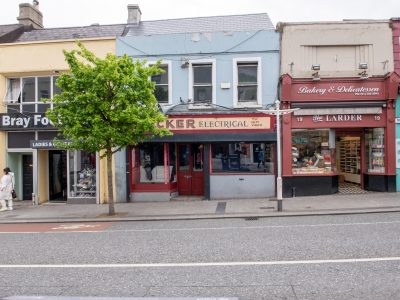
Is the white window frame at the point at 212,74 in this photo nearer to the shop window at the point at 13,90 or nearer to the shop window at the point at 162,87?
the shop window at the point at 162,87

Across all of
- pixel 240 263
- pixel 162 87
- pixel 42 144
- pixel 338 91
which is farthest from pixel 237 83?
pixel 240 263

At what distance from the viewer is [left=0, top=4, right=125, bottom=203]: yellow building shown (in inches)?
710

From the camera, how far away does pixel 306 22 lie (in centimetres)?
1697

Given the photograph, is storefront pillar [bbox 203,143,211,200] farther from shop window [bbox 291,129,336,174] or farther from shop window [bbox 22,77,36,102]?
shop window [bbox 22,77,36,102]

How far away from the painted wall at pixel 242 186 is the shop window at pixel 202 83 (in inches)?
139

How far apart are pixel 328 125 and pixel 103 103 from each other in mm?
9541

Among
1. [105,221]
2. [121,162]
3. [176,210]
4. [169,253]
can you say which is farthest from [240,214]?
[121,162]

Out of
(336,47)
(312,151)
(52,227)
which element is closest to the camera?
(52,227)

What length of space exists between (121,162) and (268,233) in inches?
380

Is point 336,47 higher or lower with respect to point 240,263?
higher

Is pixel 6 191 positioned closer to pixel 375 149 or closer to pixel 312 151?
pixel 312 151

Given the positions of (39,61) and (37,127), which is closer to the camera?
(37,127)

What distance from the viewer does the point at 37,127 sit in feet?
59.4

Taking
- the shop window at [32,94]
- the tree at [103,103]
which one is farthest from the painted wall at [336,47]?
the shop window at [32,94]
